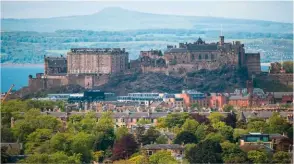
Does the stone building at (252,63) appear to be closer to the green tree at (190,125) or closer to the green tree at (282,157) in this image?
the green tree at (190,125)

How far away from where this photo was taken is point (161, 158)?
143 feet

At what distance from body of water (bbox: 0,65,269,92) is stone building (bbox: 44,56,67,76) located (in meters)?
10.8

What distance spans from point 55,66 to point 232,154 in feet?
201

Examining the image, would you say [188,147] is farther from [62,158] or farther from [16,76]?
[16,76]

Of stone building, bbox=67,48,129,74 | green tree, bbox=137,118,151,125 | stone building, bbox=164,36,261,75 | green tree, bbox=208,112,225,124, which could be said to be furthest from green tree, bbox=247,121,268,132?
stone building, bbox=67,48,129,74

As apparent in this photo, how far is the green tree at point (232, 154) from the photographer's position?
4328cm

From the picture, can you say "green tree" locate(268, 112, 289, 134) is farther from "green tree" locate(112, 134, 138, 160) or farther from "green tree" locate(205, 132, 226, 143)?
"green tree" locate(112, 134, 138, 160)

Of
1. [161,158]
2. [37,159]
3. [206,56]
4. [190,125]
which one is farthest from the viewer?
[206,56]

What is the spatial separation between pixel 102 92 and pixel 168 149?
43879mm

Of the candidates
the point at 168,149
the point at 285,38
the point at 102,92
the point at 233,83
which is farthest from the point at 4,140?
the point at 285,38

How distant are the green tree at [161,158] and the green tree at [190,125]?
30.7ft

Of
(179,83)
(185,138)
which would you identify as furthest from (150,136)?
(179,83)

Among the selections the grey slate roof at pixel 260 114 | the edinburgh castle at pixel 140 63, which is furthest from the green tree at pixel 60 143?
the edinburgh castle at pixel 140 63

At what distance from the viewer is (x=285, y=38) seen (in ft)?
550
